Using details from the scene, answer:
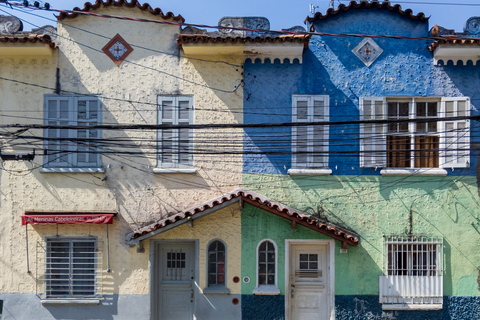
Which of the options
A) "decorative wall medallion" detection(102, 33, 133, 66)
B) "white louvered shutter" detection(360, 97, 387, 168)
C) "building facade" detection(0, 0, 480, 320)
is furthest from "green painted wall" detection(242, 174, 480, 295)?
"decorative wall medallion" detection(102, 33, 133, 66)

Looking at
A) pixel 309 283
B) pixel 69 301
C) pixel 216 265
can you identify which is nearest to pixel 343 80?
pixel 309 283

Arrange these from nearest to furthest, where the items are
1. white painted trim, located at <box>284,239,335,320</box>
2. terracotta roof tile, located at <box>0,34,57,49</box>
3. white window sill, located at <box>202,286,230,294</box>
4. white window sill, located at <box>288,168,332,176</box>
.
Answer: terracotta roof tile, located at <box>0,34,57,49</box>, white window sill, located at <box>202,286,230,294</box>, white painted trim, located at <box>284,239,335,320</box>, white window sill, located at <box>288,168,332,176</box>

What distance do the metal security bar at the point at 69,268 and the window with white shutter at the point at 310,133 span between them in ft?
15.7

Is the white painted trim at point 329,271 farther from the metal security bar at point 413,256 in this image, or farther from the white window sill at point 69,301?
the white window sill at point 69,301

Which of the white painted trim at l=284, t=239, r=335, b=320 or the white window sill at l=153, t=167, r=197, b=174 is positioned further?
the white window sill at l=153, t=167, r=197, b=174

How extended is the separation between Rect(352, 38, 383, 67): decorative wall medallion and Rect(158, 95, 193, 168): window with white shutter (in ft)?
12.8

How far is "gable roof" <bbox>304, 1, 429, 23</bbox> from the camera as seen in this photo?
1049cm

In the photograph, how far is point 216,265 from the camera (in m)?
10.4

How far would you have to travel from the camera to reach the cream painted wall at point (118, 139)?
10.4 meters

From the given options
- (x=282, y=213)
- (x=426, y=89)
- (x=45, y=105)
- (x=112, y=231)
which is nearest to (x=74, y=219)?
(x=112, y=231)

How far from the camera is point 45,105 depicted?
1053 cm

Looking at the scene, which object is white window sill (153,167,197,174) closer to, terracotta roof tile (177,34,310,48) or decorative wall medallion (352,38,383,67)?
terracotta roof tile (177,34,310,48)

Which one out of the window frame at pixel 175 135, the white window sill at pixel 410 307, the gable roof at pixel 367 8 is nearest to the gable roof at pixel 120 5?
the window frame at pixel 175 135

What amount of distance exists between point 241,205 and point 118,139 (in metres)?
3.13
